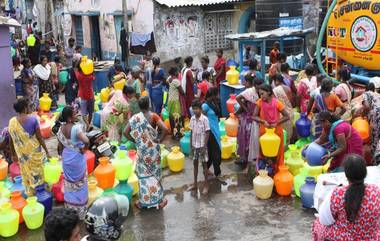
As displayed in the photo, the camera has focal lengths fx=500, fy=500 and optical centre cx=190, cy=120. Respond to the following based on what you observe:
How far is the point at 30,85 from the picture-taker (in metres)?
11.4

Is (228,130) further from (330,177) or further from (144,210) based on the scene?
(330,177)

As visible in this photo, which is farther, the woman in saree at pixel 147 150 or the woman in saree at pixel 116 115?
the woman in saree at pixel 116 115

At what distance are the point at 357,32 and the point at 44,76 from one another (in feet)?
24.1

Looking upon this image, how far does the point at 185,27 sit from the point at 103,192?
11.1m

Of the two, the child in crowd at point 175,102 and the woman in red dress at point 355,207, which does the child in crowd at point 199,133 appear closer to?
the child in crowd at point 175,102

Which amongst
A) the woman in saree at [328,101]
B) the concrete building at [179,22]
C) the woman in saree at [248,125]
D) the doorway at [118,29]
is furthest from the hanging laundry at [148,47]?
the woman in saree at [328,101]

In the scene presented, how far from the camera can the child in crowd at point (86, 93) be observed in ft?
33.3

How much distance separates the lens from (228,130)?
355 inches

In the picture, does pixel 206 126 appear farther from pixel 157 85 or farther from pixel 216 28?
pixel 216 28

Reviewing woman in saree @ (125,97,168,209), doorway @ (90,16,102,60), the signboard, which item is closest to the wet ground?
woman in saree @ (125,97,168,209)

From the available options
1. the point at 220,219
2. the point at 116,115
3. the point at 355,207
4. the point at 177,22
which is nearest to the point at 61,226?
the point at 355,207

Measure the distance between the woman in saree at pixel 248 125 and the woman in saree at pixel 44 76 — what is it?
631 cm

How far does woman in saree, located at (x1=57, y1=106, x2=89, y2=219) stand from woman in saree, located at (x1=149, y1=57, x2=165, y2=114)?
156 inches

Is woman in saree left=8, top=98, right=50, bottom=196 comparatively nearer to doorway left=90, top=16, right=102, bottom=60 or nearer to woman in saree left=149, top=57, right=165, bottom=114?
woman in saree left=149, top=57, right=165, bottom=114
